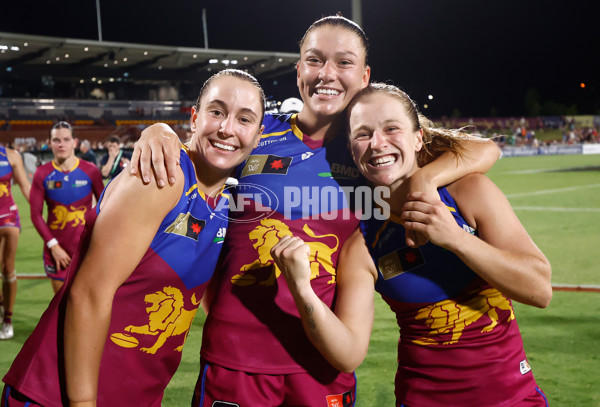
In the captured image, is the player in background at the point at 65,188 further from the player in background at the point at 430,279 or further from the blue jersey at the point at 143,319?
the player in background at the point at 430,279

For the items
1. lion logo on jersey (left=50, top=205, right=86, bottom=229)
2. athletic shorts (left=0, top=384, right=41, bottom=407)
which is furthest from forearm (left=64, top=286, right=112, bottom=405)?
lion logo on jersey (left=50, top=205, right=86, bottom=229)

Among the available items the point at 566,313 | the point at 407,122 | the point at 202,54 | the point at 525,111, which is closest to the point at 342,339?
the point at 407,122

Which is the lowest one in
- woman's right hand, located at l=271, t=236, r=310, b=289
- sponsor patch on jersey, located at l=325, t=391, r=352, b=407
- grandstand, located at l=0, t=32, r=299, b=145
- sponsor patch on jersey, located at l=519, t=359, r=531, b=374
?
sponsor patch on jersey, located at l=325, t=391, r=352, b=407

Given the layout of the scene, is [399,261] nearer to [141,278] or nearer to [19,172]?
[141,278]

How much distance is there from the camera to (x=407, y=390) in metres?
2.47

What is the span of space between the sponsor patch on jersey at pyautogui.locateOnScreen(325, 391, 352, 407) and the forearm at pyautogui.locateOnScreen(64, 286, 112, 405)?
Result: 42.4 inches

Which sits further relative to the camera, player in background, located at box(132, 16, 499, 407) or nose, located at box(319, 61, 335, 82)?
nose, located at box(319, 61, 335, 82)

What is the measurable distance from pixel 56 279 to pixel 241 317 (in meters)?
4.85

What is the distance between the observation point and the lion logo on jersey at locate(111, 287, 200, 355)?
2299 millimetres

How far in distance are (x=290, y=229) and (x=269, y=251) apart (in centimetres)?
17

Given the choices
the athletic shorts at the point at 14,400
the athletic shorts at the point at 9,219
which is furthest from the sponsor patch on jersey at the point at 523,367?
the athletic shorts at the point at 9,219

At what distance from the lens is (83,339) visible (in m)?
2.10

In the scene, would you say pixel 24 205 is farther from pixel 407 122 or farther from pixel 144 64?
pixel 144 64

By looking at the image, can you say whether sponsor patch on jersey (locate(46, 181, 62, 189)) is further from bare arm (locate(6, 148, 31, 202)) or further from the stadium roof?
the stadium roof
